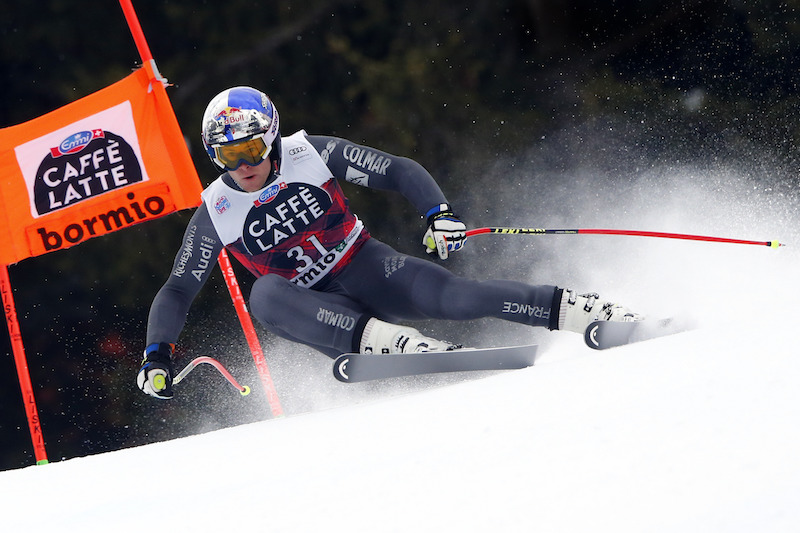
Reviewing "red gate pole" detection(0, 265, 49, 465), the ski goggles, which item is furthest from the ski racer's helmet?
"red gate pole" detection(0, 265, 49, 465)

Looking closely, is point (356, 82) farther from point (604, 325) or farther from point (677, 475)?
point (677, 475)

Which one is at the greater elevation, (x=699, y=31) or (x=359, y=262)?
(x=699, y=31)

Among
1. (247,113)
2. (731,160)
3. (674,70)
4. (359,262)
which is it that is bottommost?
(359,262)

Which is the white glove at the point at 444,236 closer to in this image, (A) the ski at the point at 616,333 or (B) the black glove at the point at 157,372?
(A) the ski at the point at 616,333

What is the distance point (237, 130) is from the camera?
10.3ft

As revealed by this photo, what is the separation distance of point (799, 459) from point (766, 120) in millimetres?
6751

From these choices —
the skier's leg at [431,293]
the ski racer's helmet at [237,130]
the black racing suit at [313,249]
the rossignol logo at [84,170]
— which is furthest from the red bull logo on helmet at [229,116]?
the rossignol logo at [84,170]

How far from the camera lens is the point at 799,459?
5.02 ft

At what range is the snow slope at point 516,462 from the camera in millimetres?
1534

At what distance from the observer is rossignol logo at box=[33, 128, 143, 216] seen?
461 cm

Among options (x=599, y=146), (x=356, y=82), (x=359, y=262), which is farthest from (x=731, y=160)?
(x=359, y=262)

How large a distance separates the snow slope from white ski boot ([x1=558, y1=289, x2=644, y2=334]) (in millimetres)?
305

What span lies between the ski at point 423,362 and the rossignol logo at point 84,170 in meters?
2.20

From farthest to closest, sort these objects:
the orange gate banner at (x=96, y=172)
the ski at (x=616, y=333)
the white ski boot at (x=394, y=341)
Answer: the orange gate banner at (x=96, y=172) → the white ski boot at (x=394, y=341) → the ski at (x=616, y=333)
